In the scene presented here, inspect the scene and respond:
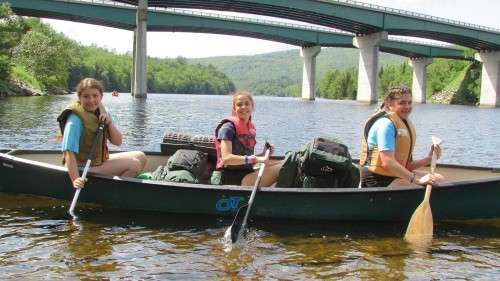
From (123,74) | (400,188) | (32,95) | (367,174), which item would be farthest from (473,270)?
(123,74)

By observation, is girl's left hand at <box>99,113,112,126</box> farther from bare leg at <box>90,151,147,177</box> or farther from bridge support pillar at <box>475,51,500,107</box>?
bridge support pillar at <box>475,51,500,107</box>

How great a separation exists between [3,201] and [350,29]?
66.6 metres

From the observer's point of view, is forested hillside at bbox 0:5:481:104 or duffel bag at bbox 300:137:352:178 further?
forested hillside at bbox 0:5:481:104

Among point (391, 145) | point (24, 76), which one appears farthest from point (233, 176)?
point (24, 76)

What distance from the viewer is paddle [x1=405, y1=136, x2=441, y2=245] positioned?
6.19m

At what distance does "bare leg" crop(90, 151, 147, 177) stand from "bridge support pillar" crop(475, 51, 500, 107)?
81253 millimetres

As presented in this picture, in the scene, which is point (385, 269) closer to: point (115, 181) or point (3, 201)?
point (115, 181)

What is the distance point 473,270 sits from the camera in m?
5.30

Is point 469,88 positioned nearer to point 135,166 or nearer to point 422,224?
point 422,224

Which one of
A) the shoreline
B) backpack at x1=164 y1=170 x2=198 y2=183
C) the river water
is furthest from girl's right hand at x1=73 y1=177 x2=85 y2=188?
the shoreline

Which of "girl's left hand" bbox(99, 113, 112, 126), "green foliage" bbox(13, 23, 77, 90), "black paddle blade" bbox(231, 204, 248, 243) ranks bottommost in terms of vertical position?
"black paddle blade" bbox(231, 204, 248, 243)

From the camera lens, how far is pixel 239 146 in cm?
665

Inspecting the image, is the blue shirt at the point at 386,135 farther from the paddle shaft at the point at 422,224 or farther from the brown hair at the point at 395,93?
the paddle shaft at the point at 422,224

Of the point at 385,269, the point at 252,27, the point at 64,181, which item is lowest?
the point at 385,269
